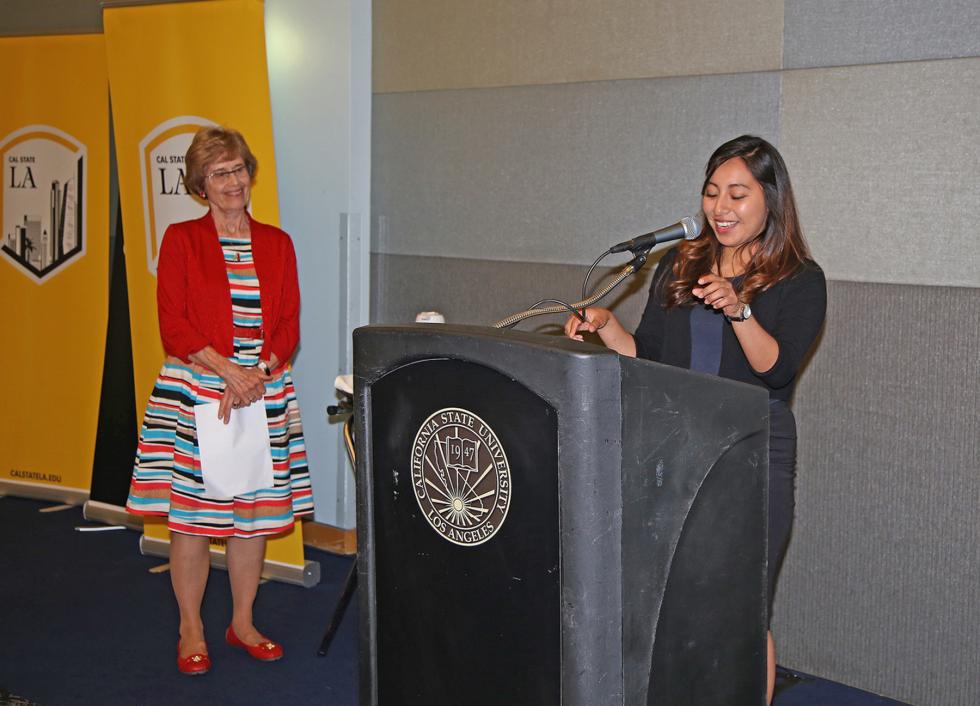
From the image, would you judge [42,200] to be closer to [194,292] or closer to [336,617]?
[194,292]

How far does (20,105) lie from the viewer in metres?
5.16

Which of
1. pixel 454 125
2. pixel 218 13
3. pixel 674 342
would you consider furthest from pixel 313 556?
pixel 674 342

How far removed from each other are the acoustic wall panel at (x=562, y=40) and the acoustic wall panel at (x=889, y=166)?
0.76ft

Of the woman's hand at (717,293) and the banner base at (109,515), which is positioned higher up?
the woman's hand at (717,293)

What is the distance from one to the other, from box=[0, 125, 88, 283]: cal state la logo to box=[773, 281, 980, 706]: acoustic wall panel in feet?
11.9

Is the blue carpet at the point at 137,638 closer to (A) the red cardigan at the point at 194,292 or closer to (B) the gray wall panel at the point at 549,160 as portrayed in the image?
(A) the red cardigan at the point at 194,292

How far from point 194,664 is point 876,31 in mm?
2808

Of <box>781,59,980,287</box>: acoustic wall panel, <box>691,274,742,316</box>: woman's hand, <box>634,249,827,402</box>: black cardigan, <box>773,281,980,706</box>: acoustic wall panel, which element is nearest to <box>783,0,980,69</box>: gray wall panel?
<box>781,59,980,287</box>: acoustic wall panel

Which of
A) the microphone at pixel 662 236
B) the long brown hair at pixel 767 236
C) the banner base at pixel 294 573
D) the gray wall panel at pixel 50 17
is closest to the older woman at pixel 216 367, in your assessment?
the banner base at pixel 294 573

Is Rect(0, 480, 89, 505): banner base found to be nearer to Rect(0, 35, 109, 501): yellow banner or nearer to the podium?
Rect(0, 35, 109, 501): yellow banner

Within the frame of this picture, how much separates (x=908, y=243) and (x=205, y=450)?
85.8 inches

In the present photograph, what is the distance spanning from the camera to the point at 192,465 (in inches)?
127

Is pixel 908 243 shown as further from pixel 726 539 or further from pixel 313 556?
pixel 313 556

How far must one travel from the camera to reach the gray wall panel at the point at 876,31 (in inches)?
112
